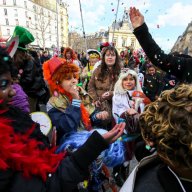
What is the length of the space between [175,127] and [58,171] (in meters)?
0.63

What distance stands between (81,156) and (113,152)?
78cm

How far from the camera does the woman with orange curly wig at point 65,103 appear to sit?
5.83ft

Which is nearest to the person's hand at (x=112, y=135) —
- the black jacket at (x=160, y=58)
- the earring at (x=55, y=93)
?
the black jacket at (x=160, y=58)

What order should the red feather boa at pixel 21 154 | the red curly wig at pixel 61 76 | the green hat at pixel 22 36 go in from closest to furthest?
1. the red feather boa at pixel 21 154
2. the red curly wig at pixel 61 76
3. the green hat at pixel 22 36

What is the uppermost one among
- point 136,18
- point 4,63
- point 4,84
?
point 136,18

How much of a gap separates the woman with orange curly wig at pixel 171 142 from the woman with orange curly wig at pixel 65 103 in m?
0.93

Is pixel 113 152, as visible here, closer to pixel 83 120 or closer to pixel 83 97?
pixel 83 120

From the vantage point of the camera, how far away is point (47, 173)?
1.03m

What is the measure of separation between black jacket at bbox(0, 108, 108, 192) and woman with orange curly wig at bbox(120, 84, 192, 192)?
255mm

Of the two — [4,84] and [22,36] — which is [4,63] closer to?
[4,84]

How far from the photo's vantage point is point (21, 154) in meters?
0.96

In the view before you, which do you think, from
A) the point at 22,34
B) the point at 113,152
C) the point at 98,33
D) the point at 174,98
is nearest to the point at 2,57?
the point at 174,98

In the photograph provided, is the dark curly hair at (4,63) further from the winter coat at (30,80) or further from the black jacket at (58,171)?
the winter coat at (30,80)

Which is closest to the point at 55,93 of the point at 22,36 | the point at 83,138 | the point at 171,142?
the point at 83,138
